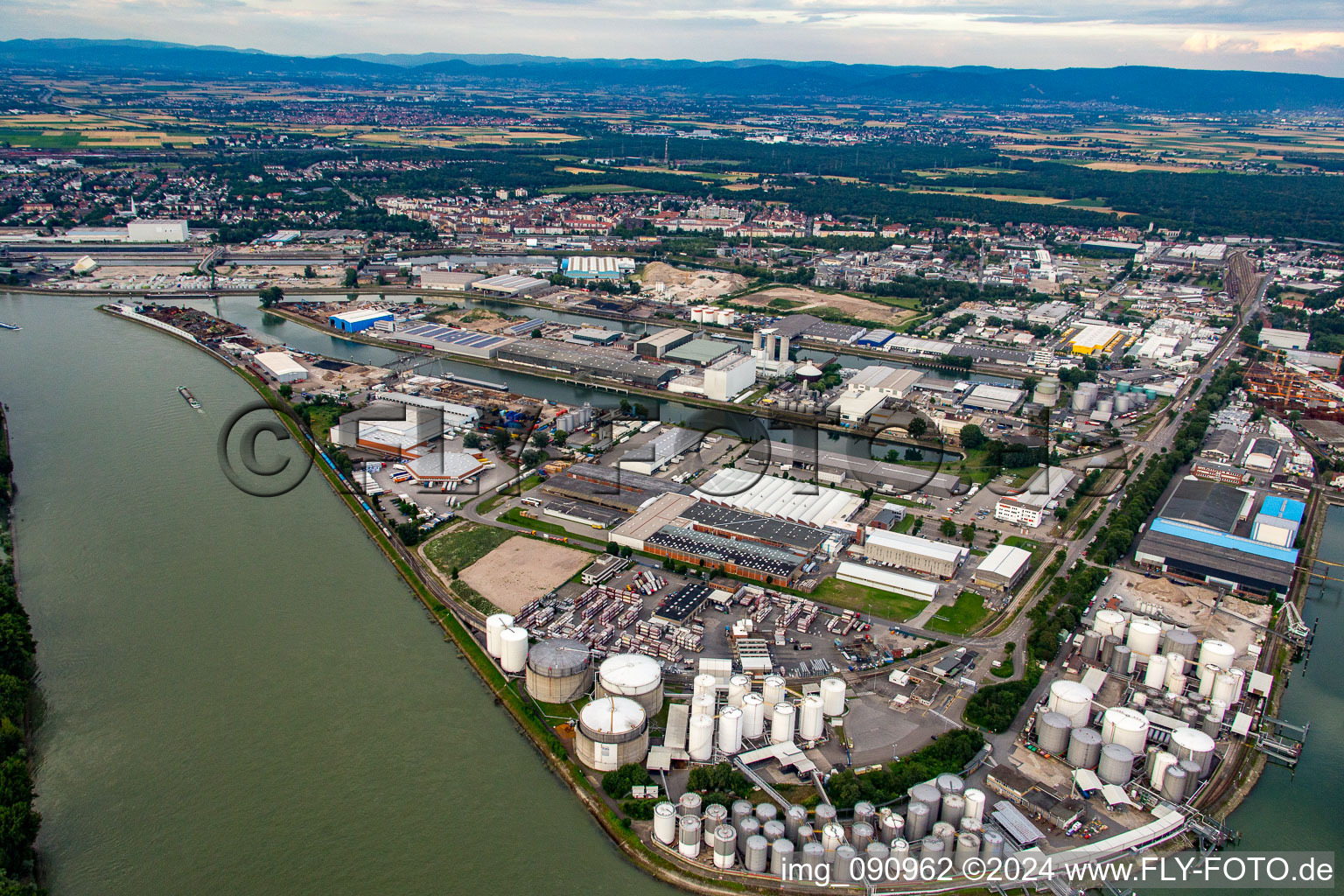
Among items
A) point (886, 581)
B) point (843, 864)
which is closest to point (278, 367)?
point (886, 581)

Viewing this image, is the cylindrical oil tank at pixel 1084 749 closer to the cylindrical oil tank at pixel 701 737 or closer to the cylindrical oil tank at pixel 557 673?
the cylindrical oil tank at pixel 701 737

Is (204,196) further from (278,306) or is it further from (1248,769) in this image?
(1248,769)

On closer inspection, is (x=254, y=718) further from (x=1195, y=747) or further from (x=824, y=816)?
(x=1195, y=747)

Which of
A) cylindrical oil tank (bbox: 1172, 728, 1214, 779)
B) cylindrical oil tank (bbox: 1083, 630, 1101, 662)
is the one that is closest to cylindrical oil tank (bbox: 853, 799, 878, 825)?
cylindrical oil tank (bbox: 1172, 728, 1214, 779)

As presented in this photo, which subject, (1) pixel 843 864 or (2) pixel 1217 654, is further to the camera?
(2) pixel 1217 654

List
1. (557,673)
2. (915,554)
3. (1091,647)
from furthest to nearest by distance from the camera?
(915,554) < (1091,647) < (557,673)
